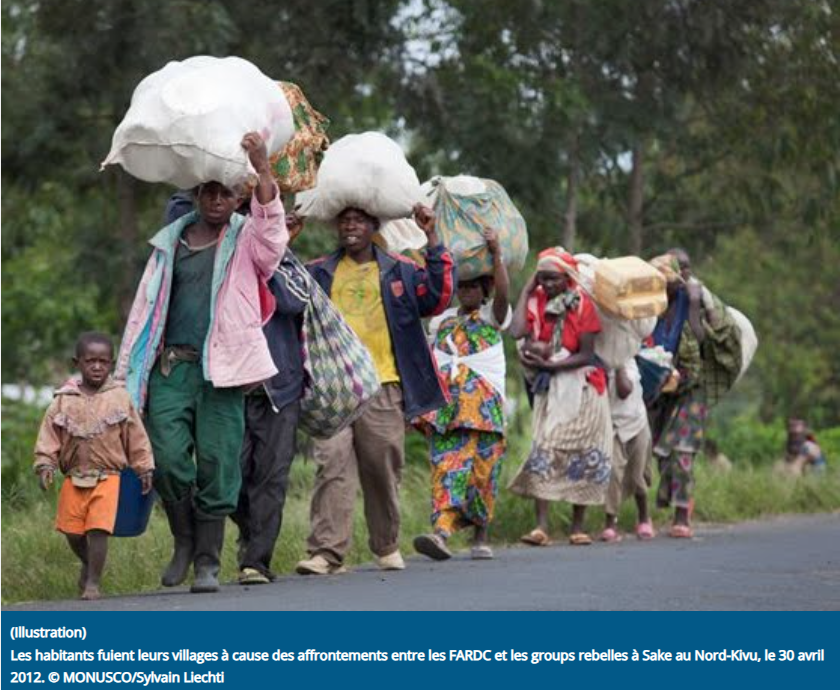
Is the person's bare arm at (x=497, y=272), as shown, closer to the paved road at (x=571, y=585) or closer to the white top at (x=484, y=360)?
the white top at (x=484, y=360)

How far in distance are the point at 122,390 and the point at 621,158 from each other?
9.72 metres

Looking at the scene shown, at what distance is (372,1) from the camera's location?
18.1 m

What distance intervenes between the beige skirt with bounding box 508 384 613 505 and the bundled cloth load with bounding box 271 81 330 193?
3.74 m

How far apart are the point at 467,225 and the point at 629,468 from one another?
3217mm

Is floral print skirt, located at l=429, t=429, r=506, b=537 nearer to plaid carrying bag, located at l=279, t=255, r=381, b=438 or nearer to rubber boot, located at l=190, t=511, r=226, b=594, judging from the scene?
plaid carrying bag, located at l=279, t=255, r=381, b=438

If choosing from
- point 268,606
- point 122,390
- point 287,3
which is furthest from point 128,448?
point 287,3

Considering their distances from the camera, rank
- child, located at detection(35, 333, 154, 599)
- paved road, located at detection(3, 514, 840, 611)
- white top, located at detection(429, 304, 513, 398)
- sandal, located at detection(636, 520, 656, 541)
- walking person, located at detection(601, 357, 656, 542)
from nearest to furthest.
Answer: paved road, located at detection(3, 514, 840, 611) < child, located at detection(35, 333, 154, 599) < white top, located at detection(429, 304, 513, 398) < walking person, located at detection(601, 357, 656, 542) < sandal, located at detection(636, 520, 656, 541)

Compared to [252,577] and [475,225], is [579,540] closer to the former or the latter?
[475,225]

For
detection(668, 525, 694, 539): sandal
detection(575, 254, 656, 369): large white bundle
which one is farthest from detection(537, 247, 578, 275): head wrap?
detection(668, 525, 694, 539): sandal

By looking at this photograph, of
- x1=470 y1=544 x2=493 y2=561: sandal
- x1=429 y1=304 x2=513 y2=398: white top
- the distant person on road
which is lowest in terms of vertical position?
the distant person on road

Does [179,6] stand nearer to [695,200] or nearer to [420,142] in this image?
[420,142]

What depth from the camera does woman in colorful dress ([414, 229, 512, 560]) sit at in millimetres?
13453

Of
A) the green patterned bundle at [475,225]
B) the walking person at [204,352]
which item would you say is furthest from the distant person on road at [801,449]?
the walking person at [204,352]

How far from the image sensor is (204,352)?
10.8m
